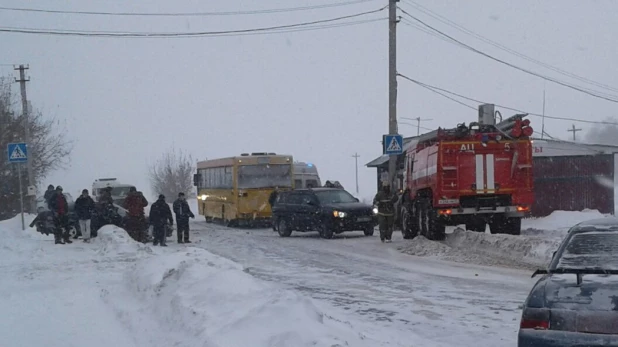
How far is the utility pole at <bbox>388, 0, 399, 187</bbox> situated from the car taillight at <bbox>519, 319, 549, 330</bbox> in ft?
62.4

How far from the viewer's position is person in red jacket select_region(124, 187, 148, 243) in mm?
22828

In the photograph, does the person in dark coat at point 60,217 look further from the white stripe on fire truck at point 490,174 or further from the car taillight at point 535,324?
the car taillight at point 535,324

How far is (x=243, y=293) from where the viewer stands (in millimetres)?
8766

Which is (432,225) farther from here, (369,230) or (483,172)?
(369,230)

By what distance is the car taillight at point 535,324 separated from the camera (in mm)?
6207

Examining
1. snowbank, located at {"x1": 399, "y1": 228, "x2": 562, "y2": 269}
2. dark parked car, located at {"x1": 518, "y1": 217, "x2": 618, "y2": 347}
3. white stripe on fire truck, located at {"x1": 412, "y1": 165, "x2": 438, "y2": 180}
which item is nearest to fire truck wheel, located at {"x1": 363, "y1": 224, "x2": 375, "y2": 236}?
white stripe on fire truck, located at {"x1": 412, "y1": 165, "x2": 438, "y2": 180}

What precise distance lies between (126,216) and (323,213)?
614 cm

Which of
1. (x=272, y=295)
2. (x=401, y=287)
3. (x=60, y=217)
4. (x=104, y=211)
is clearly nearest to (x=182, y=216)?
(x=104, y=211)

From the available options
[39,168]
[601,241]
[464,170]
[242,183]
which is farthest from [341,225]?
[39,168]

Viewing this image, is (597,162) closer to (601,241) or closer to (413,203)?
(413,203)

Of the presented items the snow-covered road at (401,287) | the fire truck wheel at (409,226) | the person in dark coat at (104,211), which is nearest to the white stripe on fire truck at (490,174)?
the snow-covered road at (401,287)

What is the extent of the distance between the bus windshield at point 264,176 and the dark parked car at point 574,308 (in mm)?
24339

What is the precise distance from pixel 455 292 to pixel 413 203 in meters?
11.4

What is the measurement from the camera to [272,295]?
8.43m
